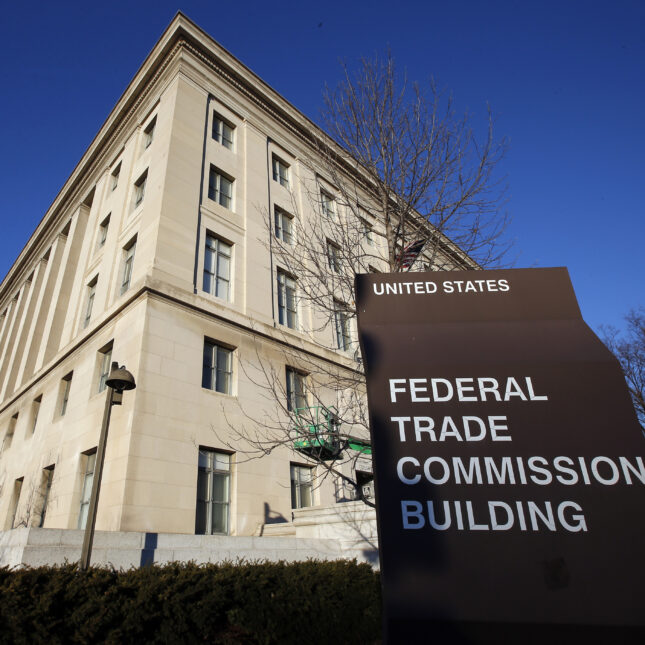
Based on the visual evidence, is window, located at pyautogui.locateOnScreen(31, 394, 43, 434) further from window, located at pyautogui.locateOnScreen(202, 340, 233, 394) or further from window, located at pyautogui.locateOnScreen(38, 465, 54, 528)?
window, located at pyautogui.locateOnScreen(202, 340, 233, 394)

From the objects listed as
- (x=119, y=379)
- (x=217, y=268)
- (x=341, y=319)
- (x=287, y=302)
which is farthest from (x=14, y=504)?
(x=341, y=319)

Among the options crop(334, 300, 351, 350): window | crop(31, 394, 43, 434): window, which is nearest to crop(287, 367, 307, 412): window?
crop(334, 300, 351, 350): window

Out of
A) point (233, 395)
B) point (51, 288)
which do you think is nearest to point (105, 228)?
point (51, 288)

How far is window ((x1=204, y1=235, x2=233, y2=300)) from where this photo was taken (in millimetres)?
17656

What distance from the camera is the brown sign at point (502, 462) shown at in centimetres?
192

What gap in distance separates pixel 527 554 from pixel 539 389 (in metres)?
0.80

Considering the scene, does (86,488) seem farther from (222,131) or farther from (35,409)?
(222,131)

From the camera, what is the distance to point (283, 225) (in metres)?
22.6

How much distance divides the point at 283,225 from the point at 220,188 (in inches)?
146

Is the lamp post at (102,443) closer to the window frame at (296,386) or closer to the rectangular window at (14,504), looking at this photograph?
the window frame at (296,386)

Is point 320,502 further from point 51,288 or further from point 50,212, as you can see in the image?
point 50,212

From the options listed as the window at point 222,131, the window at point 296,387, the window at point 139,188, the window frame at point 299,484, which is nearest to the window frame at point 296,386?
the window at point 296,387

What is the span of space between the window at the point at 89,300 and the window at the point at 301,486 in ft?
37.2

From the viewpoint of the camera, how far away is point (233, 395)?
16000mm
